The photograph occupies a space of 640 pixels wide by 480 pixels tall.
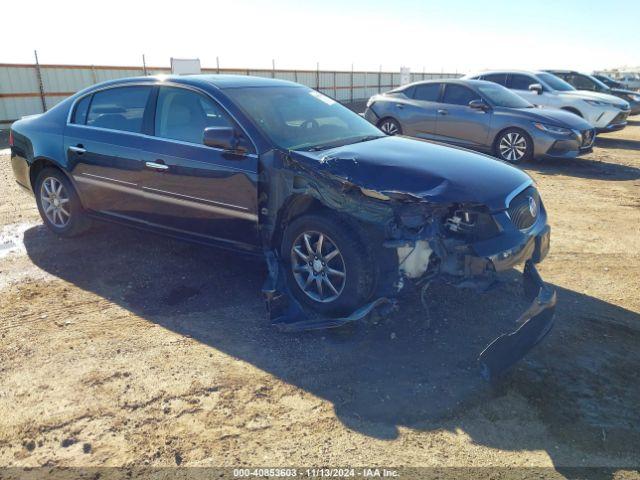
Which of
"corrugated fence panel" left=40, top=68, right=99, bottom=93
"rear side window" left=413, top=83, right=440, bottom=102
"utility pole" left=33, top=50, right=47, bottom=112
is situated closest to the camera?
"rear side window" left=413, top=83, right=440, bottom=102

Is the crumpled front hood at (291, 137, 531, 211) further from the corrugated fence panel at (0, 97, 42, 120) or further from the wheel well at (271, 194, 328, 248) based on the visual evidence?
the corrugated fence panel at (0, 97, 42, 120)

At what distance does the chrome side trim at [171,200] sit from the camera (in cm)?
413

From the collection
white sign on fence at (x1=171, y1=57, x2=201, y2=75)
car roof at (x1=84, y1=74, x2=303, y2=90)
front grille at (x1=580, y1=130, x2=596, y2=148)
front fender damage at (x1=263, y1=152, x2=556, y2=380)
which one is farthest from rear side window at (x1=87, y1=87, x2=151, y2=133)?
white sign on fence at (x1=171, y1=57, x2=201, y2=75)

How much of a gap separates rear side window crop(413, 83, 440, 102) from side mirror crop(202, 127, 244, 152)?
24.4 ft

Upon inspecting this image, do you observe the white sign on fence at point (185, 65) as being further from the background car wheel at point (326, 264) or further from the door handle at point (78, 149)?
the background car wheel at point (326, 264)

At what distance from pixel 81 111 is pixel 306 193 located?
2.96m

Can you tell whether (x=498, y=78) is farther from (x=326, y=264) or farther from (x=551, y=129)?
(x=326, y=264)

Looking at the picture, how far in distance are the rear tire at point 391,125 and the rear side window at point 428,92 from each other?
26.6 inches

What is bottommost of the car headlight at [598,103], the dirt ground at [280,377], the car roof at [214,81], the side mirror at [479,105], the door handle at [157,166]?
the dirt ground at [280,377]

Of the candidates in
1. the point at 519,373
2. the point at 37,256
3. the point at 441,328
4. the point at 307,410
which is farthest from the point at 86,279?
the point at 519,373

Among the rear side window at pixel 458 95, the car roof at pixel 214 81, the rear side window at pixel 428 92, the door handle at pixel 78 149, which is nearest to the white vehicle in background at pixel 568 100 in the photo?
the rear side window at pixel 458 95

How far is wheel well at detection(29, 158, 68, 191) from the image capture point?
215 inches

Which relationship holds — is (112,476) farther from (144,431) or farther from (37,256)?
(37,256)

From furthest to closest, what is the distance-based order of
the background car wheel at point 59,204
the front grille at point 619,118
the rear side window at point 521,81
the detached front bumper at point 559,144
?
the front grille at point 619,118 < the rear side window at point 521,81 < the detached front bumper at point 559,144 < the background car wheel at point 59,204
